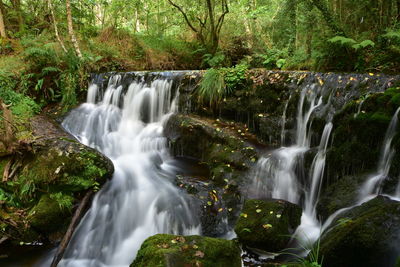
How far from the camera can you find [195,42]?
12.5 metres

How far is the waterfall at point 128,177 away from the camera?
4.75m

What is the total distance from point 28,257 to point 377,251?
4715mm

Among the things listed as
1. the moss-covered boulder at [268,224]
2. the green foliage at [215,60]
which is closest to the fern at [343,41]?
the moss-covered boulder at [268,224]

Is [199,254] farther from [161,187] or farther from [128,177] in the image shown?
[128,177]

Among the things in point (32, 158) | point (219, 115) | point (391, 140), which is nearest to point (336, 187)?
point (391, 140)

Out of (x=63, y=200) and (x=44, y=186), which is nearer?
(x=63, y=200)

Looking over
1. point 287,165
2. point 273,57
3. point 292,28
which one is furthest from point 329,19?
point 287,165

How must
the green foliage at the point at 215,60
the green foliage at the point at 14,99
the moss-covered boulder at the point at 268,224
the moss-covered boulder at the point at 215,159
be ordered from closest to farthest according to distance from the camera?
the moss-covered boulder at the point at 268,224, the moss-covered boulder at the point at 215,159, the green foliage at the point at 14,99, the green foliage at the point at 215,60

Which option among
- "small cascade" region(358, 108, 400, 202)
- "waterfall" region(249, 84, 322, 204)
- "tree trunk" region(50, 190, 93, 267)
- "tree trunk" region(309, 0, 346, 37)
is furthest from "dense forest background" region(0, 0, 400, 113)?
"tree trunk" region(50, 190, 93, 267)

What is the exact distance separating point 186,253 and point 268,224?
1478 millimetres

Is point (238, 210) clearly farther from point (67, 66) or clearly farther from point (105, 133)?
point (67, 66)

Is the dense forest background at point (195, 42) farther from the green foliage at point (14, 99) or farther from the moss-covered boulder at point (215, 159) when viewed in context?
the moss-covered boulder at point (215, 159)

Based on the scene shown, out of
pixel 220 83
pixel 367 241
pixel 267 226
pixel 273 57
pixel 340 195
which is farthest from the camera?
pixel 273 57

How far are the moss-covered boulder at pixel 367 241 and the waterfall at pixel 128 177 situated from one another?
89.7 inches
